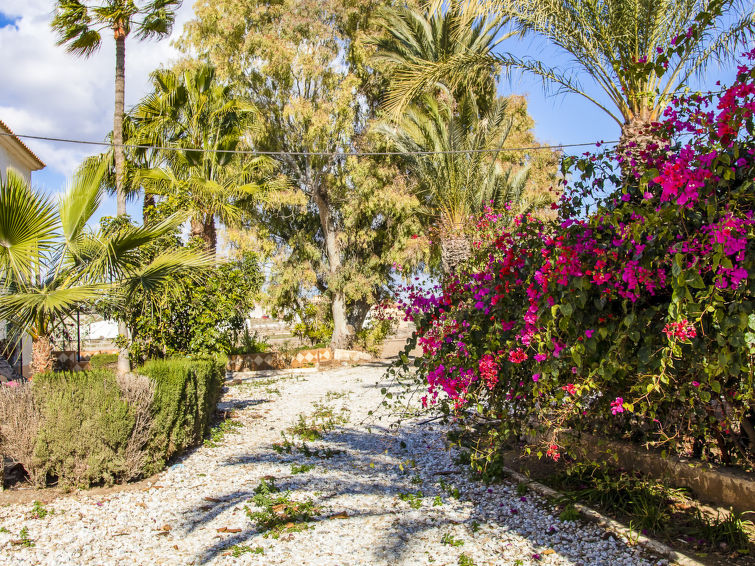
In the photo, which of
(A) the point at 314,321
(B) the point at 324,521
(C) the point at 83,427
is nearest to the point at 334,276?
(A) the point at 314,321

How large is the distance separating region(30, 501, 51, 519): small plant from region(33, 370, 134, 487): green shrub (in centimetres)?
37

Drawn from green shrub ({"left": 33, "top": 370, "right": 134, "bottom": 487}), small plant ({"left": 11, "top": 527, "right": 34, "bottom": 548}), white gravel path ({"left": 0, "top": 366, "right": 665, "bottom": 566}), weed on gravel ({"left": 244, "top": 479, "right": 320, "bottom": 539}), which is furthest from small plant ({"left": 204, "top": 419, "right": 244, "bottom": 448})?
small plant ({"left": 11, "top": 527, "right": 34, "bottom": 548})

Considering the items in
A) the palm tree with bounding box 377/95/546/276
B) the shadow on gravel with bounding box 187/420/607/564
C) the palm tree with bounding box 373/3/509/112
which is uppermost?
the palm tree with bounding box 373/3/509/112

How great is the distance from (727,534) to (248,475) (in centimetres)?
404

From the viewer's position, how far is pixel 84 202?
627 centimetres

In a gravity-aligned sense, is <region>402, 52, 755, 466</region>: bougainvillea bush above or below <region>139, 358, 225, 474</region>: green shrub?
above

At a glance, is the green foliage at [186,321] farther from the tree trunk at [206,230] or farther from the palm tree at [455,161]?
the palm tree at [455,161]

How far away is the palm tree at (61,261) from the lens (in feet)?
17.9

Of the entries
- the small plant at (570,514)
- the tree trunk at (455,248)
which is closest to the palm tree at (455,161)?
the tree trunk at (455,248)

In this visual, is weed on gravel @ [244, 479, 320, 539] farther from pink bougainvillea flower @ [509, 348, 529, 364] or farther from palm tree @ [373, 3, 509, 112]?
palm tree @ [373, 3, 509, 112]

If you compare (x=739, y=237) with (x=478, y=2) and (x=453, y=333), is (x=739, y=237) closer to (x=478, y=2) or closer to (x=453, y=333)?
(x=453, y=333)

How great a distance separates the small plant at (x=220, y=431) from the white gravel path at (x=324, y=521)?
0.37 metres

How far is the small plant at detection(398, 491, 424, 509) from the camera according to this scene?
477 centimetres

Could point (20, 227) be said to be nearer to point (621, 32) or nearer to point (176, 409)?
point (176, 409)
